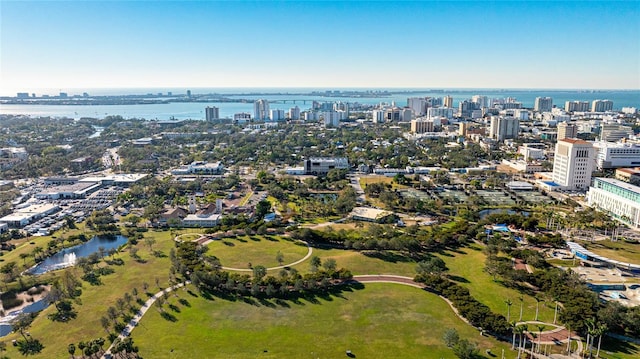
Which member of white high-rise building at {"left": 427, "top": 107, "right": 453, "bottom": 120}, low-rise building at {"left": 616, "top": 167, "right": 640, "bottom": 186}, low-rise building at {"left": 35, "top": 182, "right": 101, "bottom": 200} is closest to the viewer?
low-rise building at {"left": 35, "top": 182, "right": 101, "bottom": 200}

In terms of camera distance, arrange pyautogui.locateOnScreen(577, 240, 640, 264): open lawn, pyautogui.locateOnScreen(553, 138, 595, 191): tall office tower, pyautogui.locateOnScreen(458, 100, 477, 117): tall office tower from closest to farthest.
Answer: pyautogui.locateOnScreen(577, 240, 640, 264): open lawn, pyautogui.locateOnScreen(553, 138, 595, 191): tall office tower, pyautogui.locateOnScreen(458, 100, 477, 117): tall office tower

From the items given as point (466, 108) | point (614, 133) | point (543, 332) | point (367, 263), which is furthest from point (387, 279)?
point (466, 108)

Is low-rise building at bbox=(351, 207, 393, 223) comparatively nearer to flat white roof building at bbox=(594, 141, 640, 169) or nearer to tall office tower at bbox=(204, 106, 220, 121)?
flat white roof building at bbox=(594, 141, 640, 169)

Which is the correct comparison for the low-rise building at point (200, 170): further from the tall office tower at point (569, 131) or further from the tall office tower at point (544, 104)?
the tall office tower at point (544, 104)

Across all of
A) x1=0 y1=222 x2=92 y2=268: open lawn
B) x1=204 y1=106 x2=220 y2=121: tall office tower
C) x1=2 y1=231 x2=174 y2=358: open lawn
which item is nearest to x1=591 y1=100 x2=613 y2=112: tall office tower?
x1=204 y1=106 x2=220 y2=121: tall office tower

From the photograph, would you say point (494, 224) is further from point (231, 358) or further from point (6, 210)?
point (6, 210)

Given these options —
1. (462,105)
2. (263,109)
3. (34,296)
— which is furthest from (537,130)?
(34,296)
